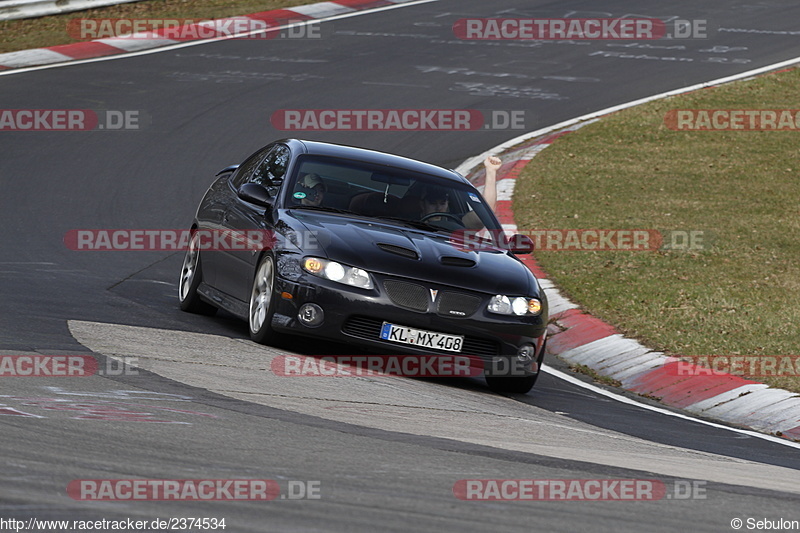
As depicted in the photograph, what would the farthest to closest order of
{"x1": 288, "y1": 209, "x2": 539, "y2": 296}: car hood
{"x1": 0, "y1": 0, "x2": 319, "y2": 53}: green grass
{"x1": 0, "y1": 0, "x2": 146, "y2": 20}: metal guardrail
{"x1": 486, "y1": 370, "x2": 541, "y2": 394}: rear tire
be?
{"x1": 0, "y1": 0, "x2": 146, "y2": 20}: metal guardrail, {"x1": 0, "y1": 0, "x2": 319, "y2": 53}: green grass, {"x1": 486, "y1": 370, "x2": 541, "y2": 394}: rear tire, {"x1": 288, "y1": 209, "x2": 539, "y2": 296}: car hood

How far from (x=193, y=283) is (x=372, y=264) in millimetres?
2281

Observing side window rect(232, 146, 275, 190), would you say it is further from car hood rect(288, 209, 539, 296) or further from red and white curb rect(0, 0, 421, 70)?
red and white curb rect(0, 0, 421, 70)

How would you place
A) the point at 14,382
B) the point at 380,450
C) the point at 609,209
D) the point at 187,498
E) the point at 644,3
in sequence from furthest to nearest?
the point at 644,3 < the point at 609,209 < the point at 14,382 < the point at 380,450 < the point at 187,498

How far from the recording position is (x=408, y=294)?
27.1 ft

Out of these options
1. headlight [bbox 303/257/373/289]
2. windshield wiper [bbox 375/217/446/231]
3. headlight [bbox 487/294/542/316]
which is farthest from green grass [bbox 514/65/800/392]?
headlight [bbox 303/257/373/289]

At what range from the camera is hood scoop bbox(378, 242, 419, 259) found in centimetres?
843

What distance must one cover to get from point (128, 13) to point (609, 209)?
40.9 feet

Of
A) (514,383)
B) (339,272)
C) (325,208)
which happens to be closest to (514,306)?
(514,383)

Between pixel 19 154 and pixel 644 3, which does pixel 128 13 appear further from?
pixel 644 3

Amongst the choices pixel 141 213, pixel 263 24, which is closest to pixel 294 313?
pixel 141 213

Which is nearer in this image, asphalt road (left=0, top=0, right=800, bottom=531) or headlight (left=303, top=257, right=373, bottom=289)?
asphalt road (left=0, top=0, right=800, bottom=531)

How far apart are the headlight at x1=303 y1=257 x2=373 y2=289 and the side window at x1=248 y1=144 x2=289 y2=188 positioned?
56.5 inches

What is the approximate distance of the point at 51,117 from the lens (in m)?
17.9

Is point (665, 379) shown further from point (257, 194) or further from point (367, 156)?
point (257, 194)
